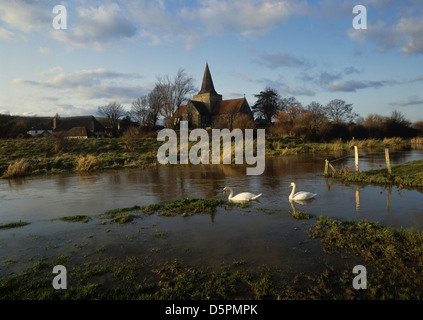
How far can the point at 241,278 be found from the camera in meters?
5.11

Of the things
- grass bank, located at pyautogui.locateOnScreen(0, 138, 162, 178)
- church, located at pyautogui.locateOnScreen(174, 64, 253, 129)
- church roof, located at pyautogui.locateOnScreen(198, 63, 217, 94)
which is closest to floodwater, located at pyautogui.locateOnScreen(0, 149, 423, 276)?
grass bank, located at pyautogui.locateOnScreen(0, 138, 162, 178)

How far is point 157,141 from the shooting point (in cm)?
4034

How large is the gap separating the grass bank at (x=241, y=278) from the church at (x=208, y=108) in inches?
2392

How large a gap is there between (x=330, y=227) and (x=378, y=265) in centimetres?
216

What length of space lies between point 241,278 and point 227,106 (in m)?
67.0

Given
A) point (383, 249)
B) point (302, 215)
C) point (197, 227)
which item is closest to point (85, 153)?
point (197, 227)

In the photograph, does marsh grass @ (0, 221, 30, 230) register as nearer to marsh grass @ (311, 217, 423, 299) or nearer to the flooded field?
the flooded field

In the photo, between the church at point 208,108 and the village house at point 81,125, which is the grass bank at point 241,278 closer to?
the church at point 208,108

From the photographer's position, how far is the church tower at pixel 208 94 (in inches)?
2822

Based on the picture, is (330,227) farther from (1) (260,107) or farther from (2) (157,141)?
(1) (260,107)

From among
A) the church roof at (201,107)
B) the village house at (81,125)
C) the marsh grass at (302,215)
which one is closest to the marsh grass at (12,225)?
the marsh grass at (302,215)

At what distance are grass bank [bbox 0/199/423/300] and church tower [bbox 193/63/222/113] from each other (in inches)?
2659
